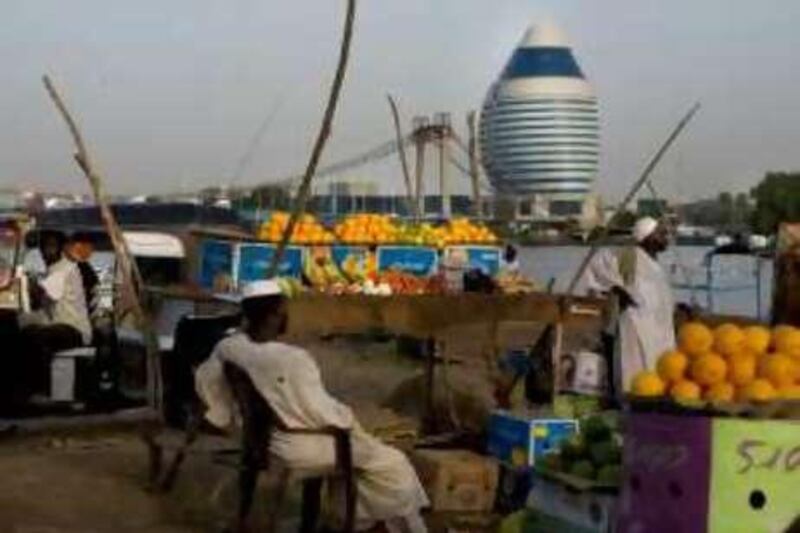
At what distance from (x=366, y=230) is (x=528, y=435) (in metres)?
7.23

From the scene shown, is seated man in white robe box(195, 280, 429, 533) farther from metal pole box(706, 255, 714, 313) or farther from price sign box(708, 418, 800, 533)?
metal pole box(706, 255, 714, 313)

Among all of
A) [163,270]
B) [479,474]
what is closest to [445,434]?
[479,474]

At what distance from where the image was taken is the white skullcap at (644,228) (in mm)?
7961

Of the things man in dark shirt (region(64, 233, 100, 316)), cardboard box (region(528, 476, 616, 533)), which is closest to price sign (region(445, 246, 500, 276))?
man in dark shirt (region(64, 233, 100, 316))

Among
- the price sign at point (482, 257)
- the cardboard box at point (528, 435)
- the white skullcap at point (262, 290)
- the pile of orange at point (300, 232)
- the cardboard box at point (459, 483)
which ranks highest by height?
the pile of orange at point (300, 232)

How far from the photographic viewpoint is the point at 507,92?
3141 cm

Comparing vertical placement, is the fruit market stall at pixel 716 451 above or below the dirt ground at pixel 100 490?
above

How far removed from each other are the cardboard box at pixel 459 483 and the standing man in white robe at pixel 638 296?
1126mm

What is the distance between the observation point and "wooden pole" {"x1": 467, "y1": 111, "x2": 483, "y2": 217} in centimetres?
2159

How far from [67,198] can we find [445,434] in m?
13.3

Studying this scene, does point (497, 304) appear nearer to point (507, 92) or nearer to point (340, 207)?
point (340, 207)

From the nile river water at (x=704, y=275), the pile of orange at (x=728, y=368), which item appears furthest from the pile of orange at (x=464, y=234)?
the pile of orange at (x=728, y=368)

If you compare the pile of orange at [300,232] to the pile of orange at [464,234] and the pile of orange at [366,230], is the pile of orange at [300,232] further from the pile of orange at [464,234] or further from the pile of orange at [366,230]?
the pile of orange at [464,234]

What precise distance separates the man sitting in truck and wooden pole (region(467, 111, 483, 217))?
39.8 ft
